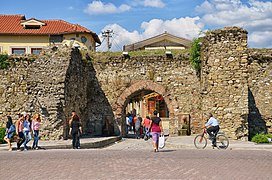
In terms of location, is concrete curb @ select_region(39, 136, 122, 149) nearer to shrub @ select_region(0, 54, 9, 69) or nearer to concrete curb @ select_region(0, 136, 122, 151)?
concrete curb @ select_region(0, 136, 122, 151)

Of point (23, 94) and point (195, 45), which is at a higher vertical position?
point (195, 45)

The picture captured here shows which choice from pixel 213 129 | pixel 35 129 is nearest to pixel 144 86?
pixel 213 129

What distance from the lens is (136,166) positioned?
40.1 feet

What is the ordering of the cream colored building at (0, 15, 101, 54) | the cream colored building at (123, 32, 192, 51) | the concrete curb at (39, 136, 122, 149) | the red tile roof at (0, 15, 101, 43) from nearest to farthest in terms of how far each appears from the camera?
the concrete curb at (39, 136, 122, 149) < the cream colored building at (123, 32, 192, 51) < the cream colored building at (0, 15, 101, 54) < the red tile roof at (0, 15, 101, 43)

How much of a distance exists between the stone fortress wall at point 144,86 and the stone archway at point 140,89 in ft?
0.18

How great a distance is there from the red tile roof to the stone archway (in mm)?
21322

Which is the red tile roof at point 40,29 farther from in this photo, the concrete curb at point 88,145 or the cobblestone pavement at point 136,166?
the cobblestone pavement at point 136,166

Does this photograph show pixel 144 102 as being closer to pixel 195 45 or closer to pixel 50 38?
pixel 50 38

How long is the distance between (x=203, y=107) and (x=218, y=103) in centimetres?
109

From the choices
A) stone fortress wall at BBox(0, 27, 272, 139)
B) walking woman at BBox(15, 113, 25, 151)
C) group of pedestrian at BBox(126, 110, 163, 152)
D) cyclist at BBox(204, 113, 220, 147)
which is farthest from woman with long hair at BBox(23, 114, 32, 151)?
cyclist at BBox(204, 113, 220, 147)

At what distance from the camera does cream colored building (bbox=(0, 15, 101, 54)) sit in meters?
45.8

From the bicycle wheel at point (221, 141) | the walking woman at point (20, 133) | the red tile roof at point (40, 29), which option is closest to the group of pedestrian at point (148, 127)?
the bicycle wheel at point (221, 141)

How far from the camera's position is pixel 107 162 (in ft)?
42.4

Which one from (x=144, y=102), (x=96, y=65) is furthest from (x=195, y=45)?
(x=144, y=102)
